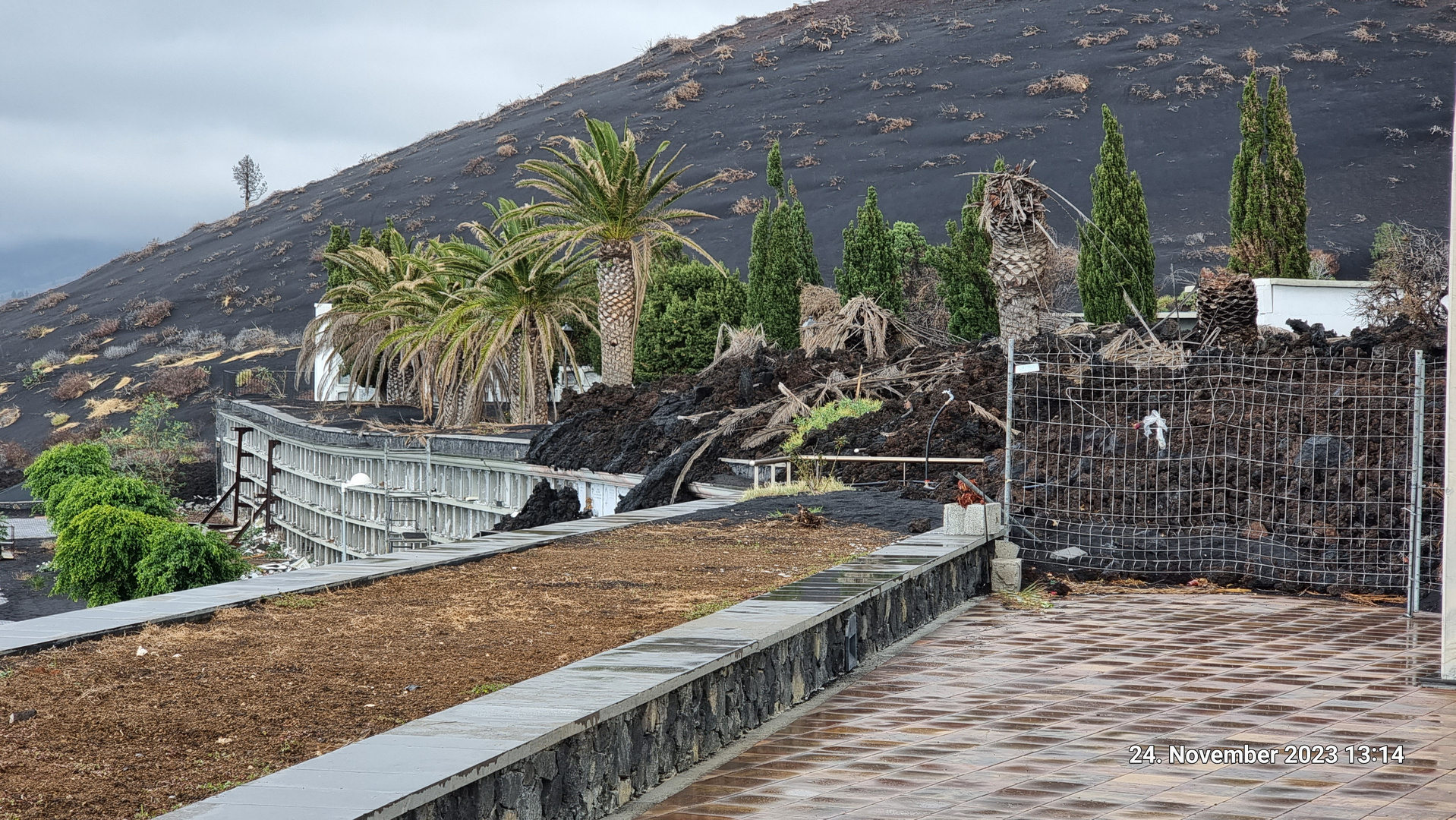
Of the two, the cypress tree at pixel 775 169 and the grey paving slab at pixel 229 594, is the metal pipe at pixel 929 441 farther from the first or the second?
the cypress tree at pixel 775 169

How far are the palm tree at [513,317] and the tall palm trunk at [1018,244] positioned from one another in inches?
313

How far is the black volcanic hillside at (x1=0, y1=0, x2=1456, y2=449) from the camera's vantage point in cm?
5447

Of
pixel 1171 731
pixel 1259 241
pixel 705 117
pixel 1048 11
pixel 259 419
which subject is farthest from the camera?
pixel 1048 11

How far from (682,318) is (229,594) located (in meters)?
21.9

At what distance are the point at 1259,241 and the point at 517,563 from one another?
66.5 ft

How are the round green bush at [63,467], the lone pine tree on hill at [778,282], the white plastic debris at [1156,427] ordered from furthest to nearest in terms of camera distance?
the round green bush at [63,467], the lone pine tree on hill at [778,282], the white plastic debris at [1156,427]

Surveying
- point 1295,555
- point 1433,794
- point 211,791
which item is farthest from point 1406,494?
point 211,791

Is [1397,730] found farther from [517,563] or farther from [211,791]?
[517,563]

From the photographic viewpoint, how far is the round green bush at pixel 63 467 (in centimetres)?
3058

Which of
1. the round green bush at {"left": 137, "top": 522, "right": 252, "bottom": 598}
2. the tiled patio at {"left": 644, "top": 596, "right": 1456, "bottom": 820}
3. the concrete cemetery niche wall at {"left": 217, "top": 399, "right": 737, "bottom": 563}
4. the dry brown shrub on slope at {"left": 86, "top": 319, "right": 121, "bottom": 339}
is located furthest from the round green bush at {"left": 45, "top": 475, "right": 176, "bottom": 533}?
the dry brown shrub on slope at {"left": 86, "top": 319, "right": 121, "bottom": 339}

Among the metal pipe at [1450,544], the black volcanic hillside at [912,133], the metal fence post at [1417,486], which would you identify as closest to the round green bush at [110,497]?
the metal fence post at [1417,486]

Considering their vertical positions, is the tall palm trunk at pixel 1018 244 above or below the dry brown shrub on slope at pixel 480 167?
below

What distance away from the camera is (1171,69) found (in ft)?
219

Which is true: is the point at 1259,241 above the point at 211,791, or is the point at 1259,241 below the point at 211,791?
above
